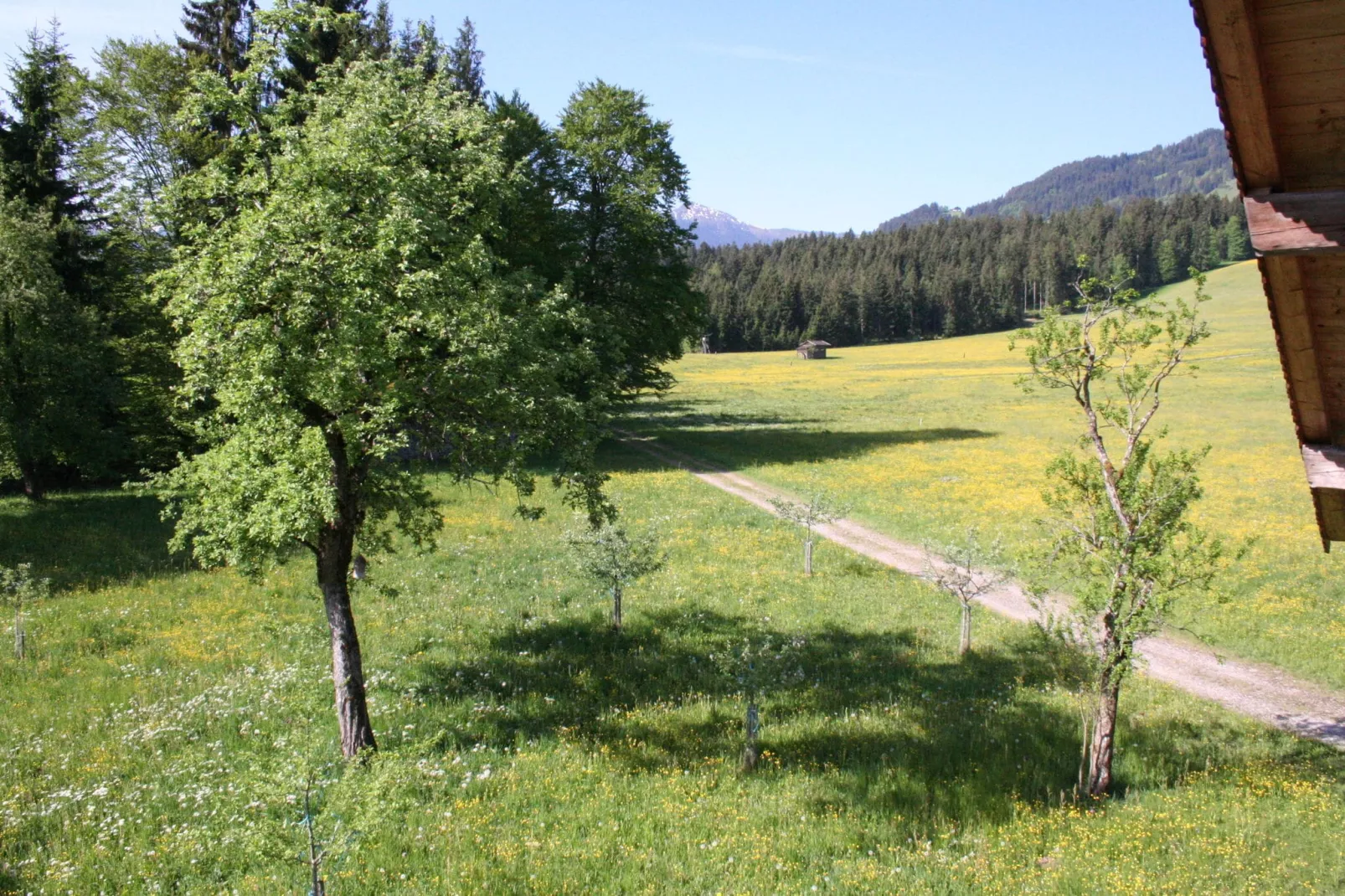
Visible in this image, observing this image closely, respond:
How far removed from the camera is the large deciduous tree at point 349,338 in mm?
9922

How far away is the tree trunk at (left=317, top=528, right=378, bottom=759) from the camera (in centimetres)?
1114

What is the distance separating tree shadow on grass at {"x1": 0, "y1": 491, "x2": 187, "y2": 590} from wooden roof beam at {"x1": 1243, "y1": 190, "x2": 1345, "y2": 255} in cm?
2255

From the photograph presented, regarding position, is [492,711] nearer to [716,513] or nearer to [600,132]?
[716,513]

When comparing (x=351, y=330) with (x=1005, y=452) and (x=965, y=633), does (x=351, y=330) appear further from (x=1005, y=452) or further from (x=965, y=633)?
(x=1005, y=452)

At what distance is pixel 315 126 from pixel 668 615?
40.4 ft

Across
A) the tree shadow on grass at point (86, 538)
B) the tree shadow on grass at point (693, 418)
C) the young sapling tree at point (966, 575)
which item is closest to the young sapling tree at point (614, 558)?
the young sapling tree at point (966, 575)

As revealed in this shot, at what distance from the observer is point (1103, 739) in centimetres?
1032

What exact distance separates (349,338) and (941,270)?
533 feet

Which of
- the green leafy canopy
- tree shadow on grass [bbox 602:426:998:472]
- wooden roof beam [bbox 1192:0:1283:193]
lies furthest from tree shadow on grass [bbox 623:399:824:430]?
wooden roof beam [bbox 1192:0:1283:193]

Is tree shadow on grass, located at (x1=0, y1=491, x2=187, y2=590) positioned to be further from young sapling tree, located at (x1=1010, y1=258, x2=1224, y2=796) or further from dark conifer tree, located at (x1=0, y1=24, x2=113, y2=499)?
young sapling tree, located at (x1=1010, y1=258, x2=1224, y2=796)

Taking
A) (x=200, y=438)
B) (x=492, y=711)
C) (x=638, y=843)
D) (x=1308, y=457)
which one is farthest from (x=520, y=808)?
(x=1308, y=457)

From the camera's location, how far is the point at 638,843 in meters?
9.12

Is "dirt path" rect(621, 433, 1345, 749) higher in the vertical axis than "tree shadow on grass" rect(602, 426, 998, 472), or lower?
lower

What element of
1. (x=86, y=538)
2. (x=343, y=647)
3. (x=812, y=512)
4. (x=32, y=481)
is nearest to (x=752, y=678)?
(x=343, y=647)
